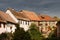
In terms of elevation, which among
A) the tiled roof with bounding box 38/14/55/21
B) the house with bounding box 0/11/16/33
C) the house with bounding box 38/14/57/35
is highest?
the house with bounding box 0/11/16/33

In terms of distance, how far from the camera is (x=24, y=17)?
81.9m

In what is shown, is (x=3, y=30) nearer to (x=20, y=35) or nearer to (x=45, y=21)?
(x=20, y=35)

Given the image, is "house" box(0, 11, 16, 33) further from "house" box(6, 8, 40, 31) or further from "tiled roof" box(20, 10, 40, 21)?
"tiled roof" box(20, 10, 40, 21)

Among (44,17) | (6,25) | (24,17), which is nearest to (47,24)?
(44,17)

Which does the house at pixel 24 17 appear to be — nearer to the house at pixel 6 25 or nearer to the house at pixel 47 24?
the house at pixel 47 24

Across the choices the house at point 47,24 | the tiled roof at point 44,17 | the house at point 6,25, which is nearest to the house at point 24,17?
the house at point 47,24

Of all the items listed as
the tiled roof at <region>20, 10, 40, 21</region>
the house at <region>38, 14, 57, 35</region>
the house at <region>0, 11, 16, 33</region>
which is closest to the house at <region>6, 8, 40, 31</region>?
the tiled roof at <region>20, 10, 40, 21</region>

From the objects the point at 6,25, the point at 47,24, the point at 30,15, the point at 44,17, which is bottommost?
the point at 47,24

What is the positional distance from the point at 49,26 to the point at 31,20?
6.78 metres

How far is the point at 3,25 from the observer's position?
62.3 metres

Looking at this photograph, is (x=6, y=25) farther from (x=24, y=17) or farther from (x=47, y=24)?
(x=47, y=24)

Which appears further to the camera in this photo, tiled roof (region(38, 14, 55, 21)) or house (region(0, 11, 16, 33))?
tiled roof (region(38, 14, 55, 21))

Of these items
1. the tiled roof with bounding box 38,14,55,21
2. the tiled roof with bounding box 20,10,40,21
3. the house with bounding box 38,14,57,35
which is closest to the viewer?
the house with bounding box 38,14,57,35

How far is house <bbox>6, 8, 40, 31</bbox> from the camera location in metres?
76.5
